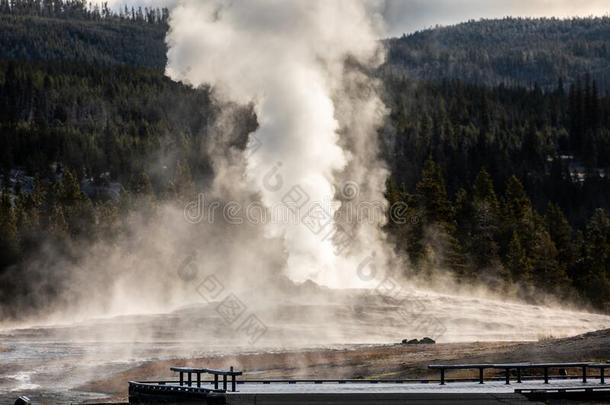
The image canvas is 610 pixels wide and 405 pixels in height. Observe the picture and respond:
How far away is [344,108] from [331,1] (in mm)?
16505

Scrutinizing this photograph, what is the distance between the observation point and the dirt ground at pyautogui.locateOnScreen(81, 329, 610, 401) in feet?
136

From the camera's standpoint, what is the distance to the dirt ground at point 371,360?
41438 mm

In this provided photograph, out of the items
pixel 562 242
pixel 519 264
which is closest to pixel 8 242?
pixel 519 264

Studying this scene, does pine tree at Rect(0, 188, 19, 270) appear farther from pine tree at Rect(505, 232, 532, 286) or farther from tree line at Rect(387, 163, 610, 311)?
pine tree at Rect(505, 232, 532, 286)

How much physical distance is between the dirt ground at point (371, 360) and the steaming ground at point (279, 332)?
0.58m

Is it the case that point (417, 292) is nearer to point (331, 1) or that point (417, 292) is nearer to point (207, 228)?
point (331, 1)

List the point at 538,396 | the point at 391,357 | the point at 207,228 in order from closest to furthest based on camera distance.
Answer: the point at 538,396, the point at 391,357, the point at 207,228

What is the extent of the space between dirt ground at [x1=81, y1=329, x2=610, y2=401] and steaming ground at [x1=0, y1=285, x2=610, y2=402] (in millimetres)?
584

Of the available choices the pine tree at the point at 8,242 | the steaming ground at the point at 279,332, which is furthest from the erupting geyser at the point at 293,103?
the pine tree at the point at 8,242

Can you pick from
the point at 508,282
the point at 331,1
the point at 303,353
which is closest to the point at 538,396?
the point at 303,353

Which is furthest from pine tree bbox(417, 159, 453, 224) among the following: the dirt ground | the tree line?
the dirt ground

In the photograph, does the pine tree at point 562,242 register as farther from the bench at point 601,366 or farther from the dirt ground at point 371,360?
the bench at point 601,366

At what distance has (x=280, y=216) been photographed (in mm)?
74188

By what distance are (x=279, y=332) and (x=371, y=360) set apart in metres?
15.2
